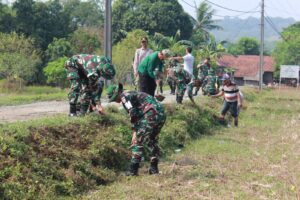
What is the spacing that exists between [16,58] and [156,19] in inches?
781

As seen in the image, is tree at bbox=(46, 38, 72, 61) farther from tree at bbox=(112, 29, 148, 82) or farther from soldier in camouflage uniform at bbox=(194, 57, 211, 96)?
soldier in camouflage uniform at bbox=(194, 57, 211, 96)

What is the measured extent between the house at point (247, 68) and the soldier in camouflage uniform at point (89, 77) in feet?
168

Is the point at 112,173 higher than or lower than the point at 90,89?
lower

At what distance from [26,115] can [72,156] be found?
4.10 metres

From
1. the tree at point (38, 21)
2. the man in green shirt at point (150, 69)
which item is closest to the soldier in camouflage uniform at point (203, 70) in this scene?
the man in green shirt at point (150, 69)

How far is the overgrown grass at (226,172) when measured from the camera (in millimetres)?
6859

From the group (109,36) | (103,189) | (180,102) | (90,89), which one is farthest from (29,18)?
(103,189)

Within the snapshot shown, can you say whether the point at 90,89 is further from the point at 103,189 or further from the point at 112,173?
the point at 103,189

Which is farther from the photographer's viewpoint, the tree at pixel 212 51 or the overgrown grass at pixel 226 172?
the tree at pixel 212 51

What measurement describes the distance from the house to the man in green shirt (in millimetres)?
50715

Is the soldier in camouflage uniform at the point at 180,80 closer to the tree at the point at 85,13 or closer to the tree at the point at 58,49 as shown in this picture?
the tree at the point at 58,49

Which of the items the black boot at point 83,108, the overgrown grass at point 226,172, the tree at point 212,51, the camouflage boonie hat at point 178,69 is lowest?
the overgrown grass at point 226,172

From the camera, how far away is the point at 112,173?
26.2 ft

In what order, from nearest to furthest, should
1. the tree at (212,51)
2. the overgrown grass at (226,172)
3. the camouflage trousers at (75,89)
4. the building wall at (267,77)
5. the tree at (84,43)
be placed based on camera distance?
the overgrown grass at (226,172), the camouflage trousers at (75,89), the tree at (212,51), the tree at (84,43), the building wall at (267,77)
